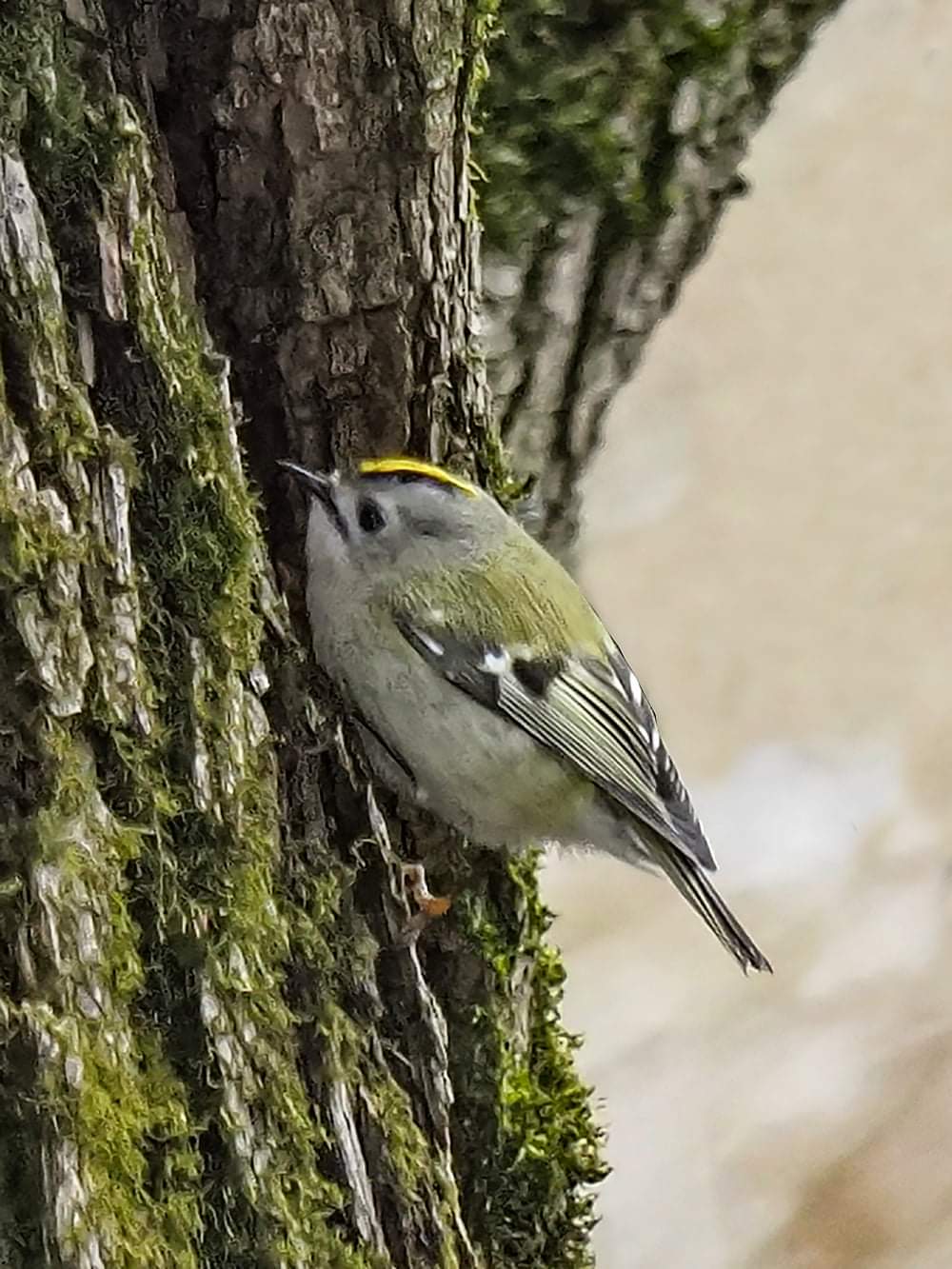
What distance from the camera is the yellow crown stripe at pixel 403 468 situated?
1303mm

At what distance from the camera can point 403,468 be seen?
4.28 ft

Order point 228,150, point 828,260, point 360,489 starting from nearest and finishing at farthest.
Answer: point 228,150
point 360,489
point 828,260

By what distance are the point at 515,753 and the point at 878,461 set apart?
2.01 m

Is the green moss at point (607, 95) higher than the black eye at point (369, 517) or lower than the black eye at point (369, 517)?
higher

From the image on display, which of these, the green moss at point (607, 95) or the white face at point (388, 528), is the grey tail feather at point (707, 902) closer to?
the white face at point (388, 528)

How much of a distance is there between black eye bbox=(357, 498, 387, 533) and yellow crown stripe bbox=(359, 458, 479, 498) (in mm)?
31

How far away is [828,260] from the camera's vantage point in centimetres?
331

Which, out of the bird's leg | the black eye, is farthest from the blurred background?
the black eye

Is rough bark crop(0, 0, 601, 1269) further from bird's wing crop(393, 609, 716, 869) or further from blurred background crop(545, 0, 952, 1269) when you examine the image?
blurred background crop(545, 0, 952, 1269)

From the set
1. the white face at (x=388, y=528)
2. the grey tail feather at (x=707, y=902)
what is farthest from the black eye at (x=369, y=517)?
the grey tail feather at (x=707, y=902)

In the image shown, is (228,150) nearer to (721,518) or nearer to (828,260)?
(721,518)

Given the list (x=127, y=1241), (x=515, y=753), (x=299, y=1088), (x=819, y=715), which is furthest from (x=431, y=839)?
(x=819, y=715)

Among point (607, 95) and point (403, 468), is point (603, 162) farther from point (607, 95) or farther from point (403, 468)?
point (403, 468)

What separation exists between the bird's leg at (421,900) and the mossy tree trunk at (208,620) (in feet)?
0.07
